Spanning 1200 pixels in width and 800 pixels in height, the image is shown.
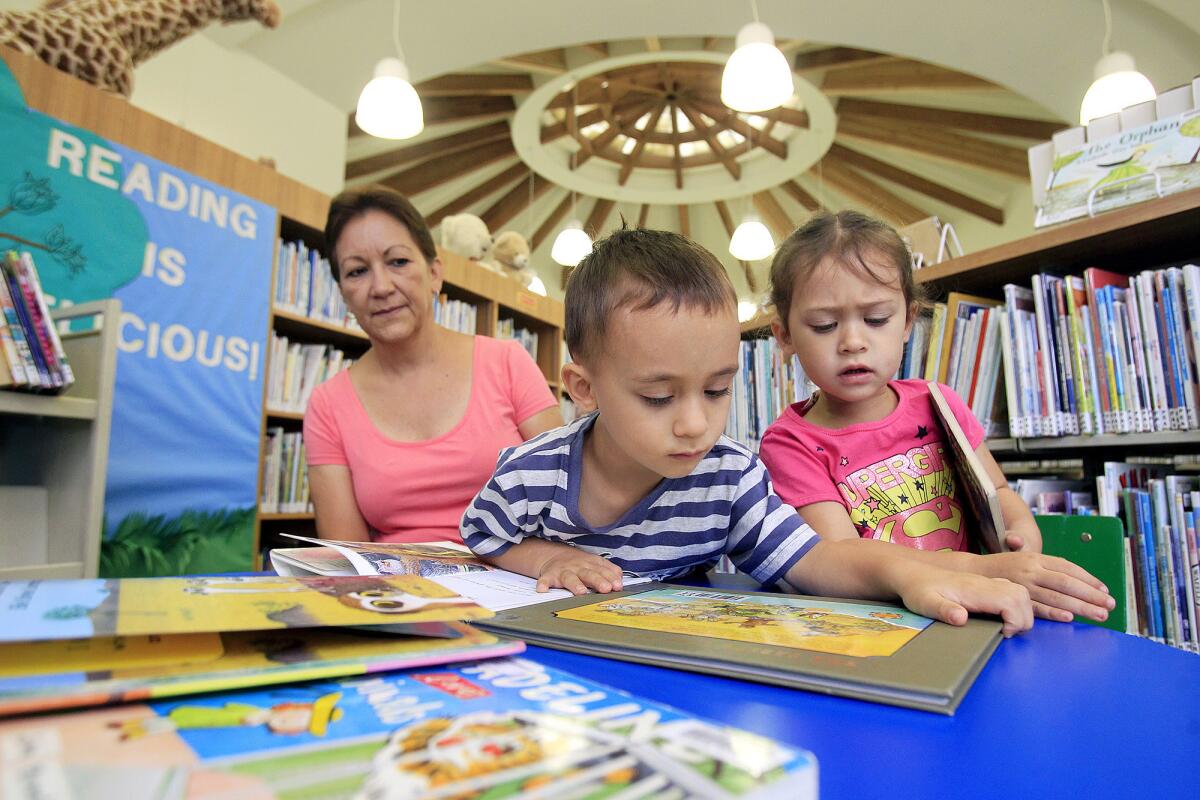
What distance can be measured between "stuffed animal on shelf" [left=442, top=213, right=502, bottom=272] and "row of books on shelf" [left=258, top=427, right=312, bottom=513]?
1.30m

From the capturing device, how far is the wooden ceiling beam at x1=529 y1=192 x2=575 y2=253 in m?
6.47

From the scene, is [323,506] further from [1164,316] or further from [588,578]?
[1164,316]

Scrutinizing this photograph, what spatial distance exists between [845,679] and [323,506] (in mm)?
1207

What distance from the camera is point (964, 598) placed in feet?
1.97

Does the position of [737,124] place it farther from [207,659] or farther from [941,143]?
[207,659]

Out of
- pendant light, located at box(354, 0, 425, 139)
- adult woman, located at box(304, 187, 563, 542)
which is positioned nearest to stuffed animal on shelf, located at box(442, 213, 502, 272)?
pendant light, located at box(354, 0, 425, 139)

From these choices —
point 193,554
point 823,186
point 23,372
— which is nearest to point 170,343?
point 193,554

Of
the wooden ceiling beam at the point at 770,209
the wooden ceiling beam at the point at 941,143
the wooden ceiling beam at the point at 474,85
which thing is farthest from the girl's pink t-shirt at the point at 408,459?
the wooden ceiling beam at the point at 770,209

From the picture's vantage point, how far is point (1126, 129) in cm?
162

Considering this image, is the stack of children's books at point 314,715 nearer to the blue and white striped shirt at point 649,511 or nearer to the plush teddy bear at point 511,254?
the blue and white striped shirt at point 649,511

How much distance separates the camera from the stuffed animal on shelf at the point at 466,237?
11.3ft

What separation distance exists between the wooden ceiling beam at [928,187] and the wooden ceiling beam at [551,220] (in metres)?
2.37

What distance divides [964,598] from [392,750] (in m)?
0.52

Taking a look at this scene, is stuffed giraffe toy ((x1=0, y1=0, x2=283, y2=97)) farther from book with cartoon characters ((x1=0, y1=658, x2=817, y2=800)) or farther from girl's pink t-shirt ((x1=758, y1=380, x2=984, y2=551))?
book with cartoon characters ((x1=0, y1=658, x2=817, y2=800))
